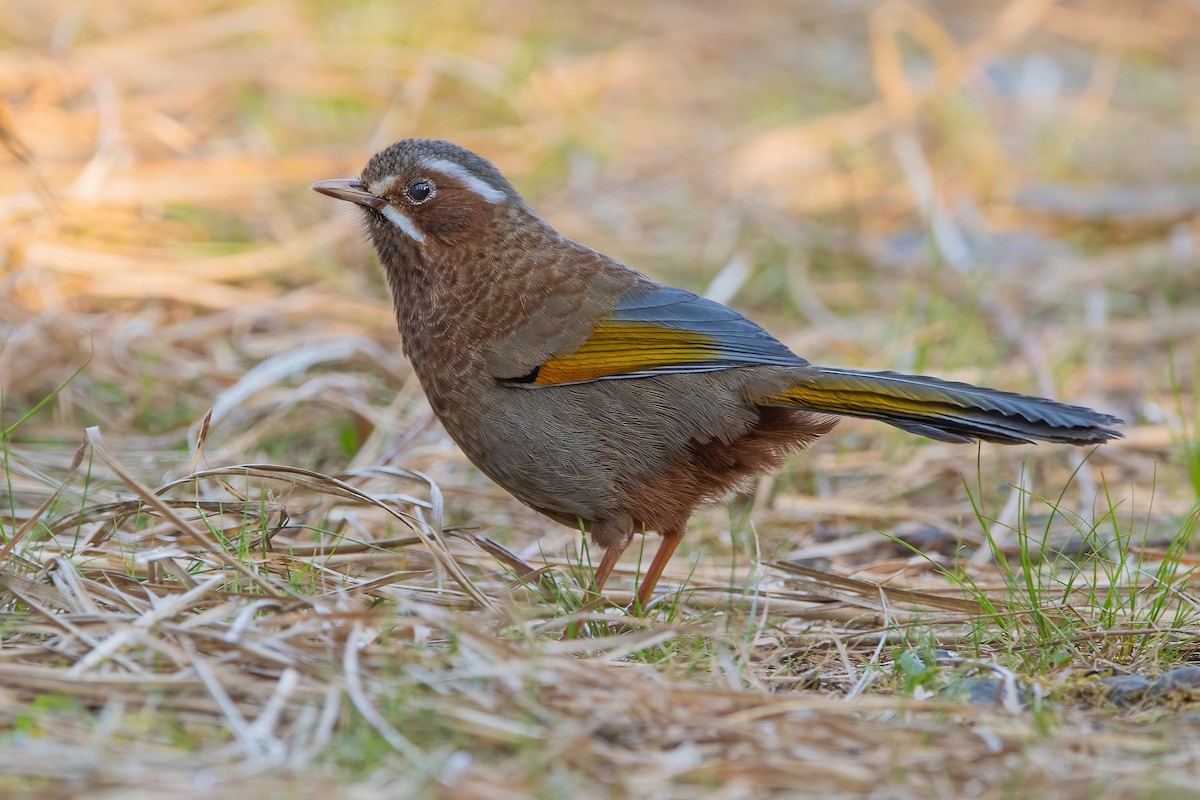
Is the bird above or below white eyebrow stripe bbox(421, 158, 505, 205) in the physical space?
below

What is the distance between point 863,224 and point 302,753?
693 cm

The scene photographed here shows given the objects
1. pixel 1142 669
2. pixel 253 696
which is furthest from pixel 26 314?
pixel 1142 669

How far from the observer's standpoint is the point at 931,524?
5.12m

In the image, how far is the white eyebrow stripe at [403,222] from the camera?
15.0 feet

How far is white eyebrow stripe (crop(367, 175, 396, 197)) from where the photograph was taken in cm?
463

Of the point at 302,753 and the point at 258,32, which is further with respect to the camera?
the point at 258,32

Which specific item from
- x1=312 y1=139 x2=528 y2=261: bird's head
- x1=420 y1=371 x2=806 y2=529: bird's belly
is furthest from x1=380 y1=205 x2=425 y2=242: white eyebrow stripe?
x1=420 y1=371 x2=806 y2=529: bird's belly

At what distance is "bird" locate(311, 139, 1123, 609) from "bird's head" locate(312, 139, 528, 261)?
64mm

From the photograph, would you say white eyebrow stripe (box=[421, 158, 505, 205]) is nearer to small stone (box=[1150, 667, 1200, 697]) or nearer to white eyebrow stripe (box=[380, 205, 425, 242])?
white eyebrow stripe (box=[380, 205, 425, 242])

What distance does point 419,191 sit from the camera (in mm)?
4605

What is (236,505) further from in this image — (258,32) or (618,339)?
(258,32)

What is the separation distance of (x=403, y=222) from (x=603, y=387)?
3.10 feet

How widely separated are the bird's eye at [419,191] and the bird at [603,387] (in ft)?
0.67

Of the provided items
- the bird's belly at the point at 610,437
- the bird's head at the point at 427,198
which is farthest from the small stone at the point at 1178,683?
the bird's head at the point at 427,198
